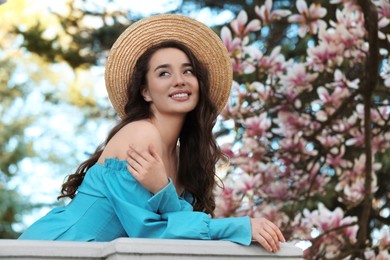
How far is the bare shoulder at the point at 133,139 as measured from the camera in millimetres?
2596

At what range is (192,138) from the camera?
115 inches

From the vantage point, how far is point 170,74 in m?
2.80

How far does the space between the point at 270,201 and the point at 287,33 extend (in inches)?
54.5

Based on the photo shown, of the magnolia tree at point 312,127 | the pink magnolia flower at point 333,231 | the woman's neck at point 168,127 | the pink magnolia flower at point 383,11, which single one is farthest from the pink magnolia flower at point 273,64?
the woman's neck at point 168,127

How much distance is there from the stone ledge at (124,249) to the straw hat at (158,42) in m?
0.92

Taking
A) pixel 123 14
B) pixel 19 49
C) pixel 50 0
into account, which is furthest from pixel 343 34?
pixel 19 49

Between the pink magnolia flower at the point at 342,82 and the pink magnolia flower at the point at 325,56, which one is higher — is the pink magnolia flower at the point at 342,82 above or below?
below

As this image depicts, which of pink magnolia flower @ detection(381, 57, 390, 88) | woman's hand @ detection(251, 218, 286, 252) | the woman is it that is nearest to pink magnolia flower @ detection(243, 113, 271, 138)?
pink magnolia flower @ detection(381, 57, 390, 88)

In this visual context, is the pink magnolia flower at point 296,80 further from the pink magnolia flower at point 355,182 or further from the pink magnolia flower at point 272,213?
the pink magnolia flower at point 272,213

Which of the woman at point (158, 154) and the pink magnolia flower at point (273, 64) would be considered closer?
the woman at point (158, 154)

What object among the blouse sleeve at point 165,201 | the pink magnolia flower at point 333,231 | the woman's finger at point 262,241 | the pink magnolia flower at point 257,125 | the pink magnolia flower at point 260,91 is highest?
the blouse sleeve at point 165,201

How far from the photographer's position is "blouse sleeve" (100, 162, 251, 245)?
2334 mm

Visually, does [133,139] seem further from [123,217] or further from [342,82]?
[342,82]

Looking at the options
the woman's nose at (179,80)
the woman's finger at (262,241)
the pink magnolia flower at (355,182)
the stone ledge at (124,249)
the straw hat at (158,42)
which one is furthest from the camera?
the pink magnolia flower at (355,182)
